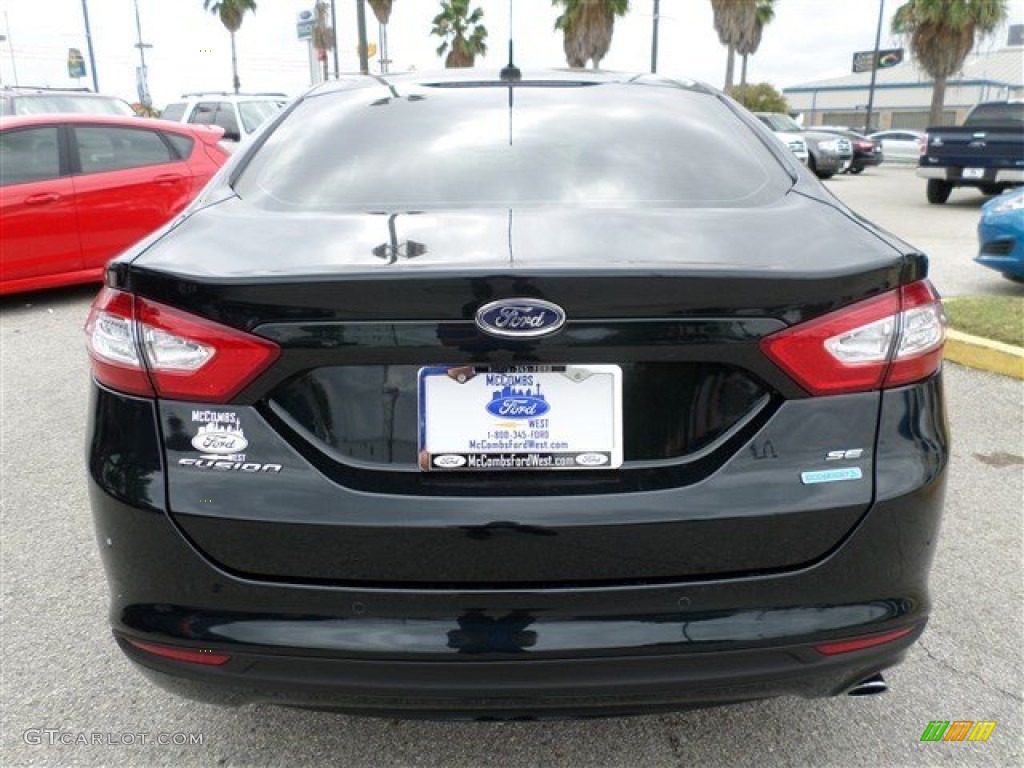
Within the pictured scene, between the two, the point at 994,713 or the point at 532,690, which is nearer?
the point at 532,690

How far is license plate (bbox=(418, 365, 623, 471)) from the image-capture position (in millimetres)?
1642

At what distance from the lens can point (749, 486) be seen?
1.66 m

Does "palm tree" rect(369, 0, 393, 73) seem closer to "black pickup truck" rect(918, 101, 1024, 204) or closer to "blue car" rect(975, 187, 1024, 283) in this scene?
"black pickup truck" rect(918, 101, 1024, 204)

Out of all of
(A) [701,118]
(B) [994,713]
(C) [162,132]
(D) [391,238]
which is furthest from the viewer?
(C) [162,132]

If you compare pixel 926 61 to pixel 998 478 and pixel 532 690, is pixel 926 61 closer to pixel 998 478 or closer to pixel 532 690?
pixel 998 478

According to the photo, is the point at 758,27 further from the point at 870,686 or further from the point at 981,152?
the point at 870,686

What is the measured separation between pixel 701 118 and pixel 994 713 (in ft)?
5.89

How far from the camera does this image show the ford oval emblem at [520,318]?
5.24ft

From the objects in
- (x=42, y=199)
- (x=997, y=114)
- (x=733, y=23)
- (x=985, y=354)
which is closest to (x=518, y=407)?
(x=985, y=354)

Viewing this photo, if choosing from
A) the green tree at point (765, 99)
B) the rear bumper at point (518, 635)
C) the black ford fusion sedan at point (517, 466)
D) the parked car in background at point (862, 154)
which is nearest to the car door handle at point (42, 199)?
the black ford fusion sedan at point (517, 466)

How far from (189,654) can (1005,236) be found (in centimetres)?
692

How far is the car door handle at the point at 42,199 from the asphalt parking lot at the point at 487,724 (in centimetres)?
438

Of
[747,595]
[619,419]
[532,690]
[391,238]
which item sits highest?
[391,238]

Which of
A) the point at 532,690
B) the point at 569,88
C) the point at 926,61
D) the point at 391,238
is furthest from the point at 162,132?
the point at 926,61
